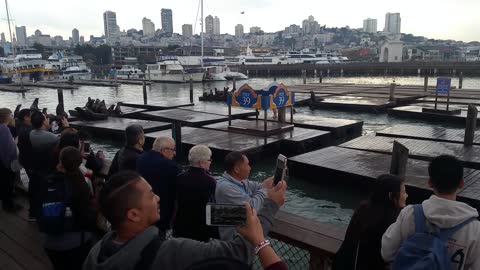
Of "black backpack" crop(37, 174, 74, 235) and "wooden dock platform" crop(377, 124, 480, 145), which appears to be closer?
"black backpack" crop(37, 174, 74, 235)

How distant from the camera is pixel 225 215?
1609 millimetres

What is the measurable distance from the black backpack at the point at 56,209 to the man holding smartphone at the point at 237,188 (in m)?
1.12

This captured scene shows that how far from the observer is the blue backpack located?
1.93 meters

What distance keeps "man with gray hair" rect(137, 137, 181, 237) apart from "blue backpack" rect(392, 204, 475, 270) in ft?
6.86

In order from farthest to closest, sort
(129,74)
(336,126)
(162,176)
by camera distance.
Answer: (129,74)
(336,126)
(162,176)

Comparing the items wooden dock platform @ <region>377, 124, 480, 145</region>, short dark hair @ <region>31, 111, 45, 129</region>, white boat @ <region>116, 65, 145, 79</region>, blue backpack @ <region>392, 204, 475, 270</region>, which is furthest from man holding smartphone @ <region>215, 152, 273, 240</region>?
white boat @ <region>116, 65, 145, 79</region>

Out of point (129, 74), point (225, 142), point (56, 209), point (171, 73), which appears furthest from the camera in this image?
point (129, 74)

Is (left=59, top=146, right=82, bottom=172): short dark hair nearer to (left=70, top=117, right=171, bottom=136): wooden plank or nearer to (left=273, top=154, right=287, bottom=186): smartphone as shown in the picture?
(left=273, top=154, right=287, bottom=186): smartphone

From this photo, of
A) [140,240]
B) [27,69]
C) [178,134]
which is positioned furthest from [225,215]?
[27,69]

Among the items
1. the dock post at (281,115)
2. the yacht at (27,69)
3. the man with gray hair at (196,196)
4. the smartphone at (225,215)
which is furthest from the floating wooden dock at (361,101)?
the yacht at (27,69)

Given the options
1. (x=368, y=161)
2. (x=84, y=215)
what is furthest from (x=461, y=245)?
(x=368, y=161)

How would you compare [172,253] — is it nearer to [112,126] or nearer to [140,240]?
[140,240]

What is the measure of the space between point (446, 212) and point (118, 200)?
5.67ft

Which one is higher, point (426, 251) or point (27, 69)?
point (27, 69)
